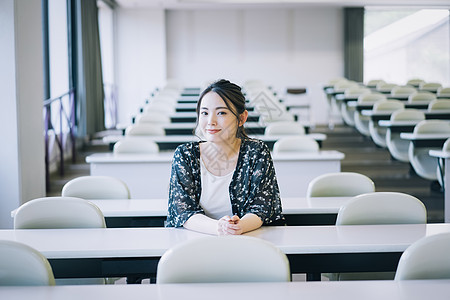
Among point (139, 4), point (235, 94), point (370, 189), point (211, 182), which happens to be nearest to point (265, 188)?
point (211, 182)

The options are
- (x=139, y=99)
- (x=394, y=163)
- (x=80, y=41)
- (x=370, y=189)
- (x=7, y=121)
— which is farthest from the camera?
(x=139, y=99)

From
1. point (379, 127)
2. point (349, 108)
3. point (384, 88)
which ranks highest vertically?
point (384, 88)

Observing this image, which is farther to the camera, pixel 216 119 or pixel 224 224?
pixel 216 119

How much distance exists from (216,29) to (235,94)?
1189 cm

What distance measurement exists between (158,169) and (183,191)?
2.16 metres

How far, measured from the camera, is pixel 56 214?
8.36ft

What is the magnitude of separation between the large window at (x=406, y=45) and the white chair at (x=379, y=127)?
653 cm

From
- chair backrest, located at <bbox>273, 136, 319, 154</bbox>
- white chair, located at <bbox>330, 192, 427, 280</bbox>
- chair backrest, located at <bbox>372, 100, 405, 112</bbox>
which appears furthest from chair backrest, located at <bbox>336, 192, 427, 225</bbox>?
chair backrest, located at <bbox>372, 100, 405, 112</bbox>

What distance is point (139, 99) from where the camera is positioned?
13688 mm

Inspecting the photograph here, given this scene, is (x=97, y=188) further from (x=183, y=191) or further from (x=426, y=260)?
(x=426, y=260)

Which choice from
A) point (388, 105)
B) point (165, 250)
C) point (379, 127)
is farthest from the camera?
point (388, 105)

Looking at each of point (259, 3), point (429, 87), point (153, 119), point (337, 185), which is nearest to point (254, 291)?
point (337, 185)

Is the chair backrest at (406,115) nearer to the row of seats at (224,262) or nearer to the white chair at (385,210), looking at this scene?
the white chair at (385,210)

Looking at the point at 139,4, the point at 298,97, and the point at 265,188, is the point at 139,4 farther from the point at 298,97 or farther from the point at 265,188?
the point at 265,188
